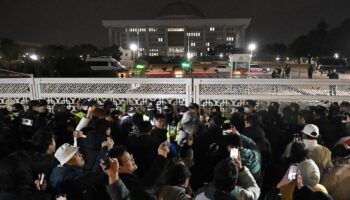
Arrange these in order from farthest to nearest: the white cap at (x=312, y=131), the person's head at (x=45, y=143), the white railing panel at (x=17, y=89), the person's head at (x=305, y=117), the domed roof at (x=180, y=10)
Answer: the domed roof at (x=180, y=10)
the white railing panel at (x=17, y=89)
the person's head at (x=305, y=117)
the white cap at (x=312, y=131)
the person's head at (x=45, y=143)

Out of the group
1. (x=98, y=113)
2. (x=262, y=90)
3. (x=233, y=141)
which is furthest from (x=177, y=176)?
(x=262, y=90)

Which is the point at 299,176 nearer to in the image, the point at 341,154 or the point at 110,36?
the point at 341,154

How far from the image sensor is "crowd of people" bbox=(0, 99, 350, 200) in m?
2.70

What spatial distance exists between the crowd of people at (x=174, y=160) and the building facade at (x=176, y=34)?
8491cm

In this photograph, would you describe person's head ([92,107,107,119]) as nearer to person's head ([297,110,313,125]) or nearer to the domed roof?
person's head ([297,110,313,125])

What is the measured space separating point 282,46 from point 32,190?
86.0 meters

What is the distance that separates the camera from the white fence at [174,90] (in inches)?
342

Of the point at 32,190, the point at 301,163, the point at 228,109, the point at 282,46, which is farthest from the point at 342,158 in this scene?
the point at 282,46

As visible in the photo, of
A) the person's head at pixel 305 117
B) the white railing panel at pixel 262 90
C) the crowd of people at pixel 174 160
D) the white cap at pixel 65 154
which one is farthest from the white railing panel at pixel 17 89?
the person's head at pixel 305 117

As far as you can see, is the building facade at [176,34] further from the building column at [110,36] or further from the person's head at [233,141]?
the person's head at [233,141]

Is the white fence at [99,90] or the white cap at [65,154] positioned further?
the white fence at [99,90]

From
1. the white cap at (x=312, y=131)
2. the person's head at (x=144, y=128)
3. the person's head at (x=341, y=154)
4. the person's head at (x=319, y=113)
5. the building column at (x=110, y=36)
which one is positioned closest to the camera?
the person's head at (x=341, y=154)

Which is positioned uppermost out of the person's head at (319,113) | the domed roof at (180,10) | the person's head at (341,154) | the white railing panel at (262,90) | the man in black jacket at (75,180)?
the domed roof at (180,10)

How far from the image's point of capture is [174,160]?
10.1ft
